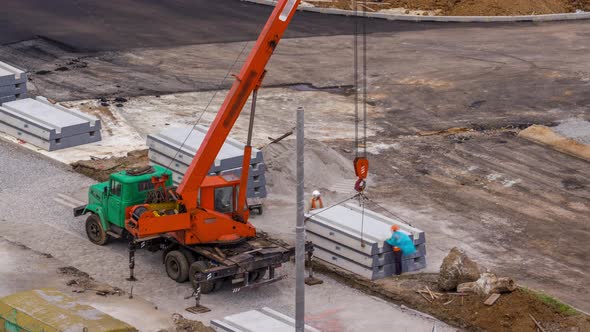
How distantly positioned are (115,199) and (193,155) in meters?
4.82

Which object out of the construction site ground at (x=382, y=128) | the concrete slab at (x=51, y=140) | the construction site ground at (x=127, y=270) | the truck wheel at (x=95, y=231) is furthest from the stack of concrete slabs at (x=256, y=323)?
the concrete slab at (x=51, y=140)

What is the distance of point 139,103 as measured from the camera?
46.9 metres

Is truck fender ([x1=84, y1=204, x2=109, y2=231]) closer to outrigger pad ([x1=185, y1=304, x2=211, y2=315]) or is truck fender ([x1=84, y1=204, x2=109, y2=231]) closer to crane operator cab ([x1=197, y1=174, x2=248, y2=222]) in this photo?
crane operator cab ([x1=197, y1=174, x2=248, y2=222])

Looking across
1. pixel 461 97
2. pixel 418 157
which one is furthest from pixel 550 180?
pixel 461 97

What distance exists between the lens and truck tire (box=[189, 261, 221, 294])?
30.2 m

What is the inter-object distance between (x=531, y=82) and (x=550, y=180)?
1149 centimetres

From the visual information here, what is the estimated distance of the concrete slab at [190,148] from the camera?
3619 centimetres

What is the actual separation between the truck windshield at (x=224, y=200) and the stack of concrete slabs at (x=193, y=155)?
168 inches

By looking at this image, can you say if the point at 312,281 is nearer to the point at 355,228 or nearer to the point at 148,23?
the point at 355,228

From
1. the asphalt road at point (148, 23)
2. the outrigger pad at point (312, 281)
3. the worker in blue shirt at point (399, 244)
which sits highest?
the asphalt road at point (148, 23)

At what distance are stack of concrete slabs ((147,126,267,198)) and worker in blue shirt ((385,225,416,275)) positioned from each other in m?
6.22

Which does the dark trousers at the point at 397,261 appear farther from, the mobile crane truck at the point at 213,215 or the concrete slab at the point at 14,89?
the concrete slab at the point at 14,89

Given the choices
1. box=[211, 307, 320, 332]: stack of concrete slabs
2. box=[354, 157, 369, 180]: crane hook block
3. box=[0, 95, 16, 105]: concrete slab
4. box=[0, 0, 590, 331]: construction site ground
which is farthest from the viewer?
box=[0, 95, 16, 105]: concrete slab

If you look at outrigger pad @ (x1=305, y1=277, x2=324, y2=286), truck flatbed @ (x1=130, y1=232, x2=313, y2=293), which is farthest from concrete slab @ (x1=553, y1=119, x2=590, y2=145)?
truck flatbed @ (x1=130, y1=232, x2=313, y2=293)
